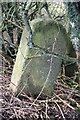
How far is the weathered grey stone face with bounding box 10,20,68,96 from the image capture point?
1.73m

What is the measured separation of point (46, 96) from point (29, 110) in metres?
0.16

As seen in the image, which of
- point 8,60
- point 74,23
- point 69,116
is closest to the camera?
point 74,23

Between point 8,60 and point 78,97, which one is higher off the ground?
point 8,60

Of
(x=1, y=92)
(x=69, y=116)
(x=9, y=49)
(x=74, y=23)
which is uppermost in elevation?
(x=74, y=23)

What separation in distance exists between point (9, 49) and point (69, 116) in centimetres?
85

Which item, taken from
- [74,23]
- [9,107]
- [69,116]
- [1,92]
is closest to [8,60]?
[1,92]

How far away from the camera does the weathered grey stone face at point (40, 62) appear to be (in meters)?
1.73

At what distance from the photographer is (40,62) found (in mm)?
1762

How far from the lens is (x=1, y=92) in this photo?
184cm

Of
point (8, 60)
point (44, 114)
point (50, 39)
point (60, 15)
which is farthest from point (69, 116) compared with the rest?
point (60, 15)

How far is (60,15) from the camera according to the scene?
2434 millimetres

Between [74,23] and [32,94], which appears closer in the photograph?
[74,23]

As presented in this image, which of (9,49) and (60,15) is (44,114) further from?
(60,15)

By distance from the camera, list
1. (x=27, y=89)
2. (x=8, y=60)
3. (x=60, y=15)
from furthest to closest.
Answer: (x=60, y=15) < (x=8, y=60) < (x=27, y=89)
